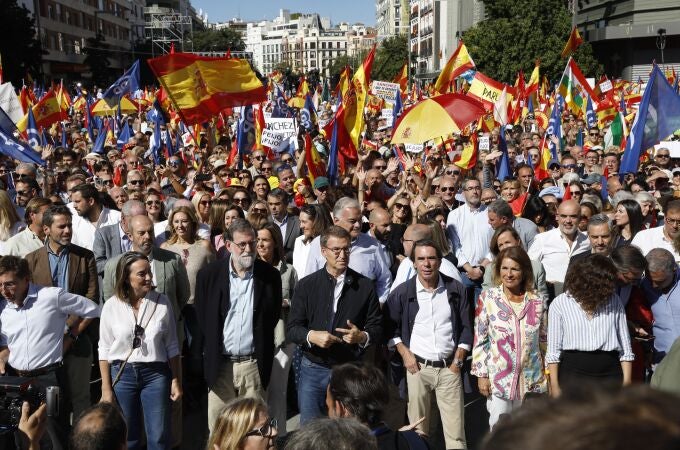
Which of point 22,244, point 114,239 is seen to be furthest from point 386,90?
point 22,244

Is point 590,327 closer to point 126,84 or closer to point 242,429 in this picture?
point 242,429

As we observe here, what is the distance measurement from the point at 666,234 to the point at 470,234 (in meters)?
1.81

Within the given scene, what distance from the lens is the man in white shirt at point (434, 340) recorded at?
4.97 metres

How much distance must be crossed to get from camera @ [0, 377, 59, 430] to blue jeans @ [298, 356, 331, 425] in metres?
1.59

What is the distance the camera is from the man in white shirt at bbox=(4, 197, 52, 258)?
6.05m

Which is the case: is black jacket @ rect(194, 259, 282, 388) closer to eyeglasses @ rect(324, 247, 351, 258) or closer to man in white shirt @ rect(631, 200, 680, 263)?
eyeglasses @ rect(324, 247, 351, 258)

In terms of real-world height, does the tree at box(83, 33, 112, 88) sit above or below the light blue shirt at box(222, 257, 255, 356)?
above

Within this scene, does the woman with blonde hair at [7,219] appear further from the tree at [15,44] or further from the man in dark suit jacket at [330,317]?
the tree at [15,44]

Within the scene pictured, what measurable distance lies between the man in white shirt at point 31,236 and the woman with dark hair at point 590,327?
3774mm

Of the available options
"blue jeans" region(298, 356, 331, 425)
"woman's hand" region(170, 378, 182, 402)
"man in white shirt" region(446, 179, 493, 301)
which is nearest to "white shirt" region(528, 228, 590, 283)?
"man in white shirt" region(446, 179, 493, 301)

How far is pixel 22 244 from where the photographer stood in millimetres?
6070

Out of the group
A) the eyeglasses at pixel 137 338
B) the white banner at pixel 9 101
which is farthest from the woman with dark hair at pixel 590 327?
the white banner at pixel 9 101

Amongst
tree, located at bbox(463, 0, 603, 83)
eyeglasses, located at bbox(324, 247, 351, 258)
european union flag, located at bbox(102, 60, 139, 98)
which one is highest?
tree, located at bbox(463, 0, 603, 83)

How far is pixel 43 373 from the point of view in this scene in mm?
4773
